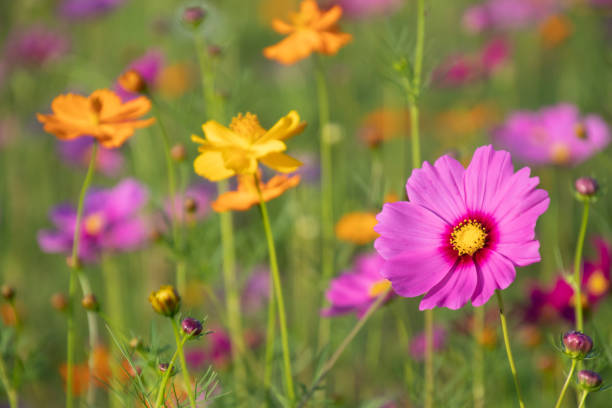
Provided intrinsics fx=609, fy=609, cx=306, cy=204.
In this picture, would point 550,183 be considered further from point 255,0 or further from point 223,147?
point 255,0

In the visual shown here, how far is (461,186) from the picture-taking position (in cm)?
62

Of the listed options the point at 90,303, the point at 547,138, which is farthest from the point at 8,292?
the point at 547,138

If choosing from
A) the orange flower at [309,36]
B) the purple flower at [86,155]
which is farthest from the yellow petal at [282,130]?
the purple flower at [86,155]

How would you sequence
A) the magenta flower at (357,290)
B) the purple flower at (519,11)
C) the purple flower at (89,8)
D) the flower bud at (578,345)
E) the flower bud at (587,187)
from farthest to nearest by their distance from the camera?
the purple flower at (519,11) < the purple flower at (89,8) < the magenta flower at (357,290) < the flower bud at (587,187) < the flower bud at (578,345)

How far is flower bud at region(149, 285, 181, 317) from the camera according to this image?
0.57 meters

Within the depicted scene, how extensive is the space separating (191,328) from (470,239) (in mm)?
288

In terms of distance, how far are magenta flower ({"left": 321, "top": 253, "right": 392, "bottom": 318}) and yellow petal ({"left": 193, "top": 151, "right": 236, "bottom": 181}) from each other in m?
0.31

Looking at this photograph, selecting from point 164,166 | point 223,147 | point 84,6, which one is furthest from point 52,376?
point 223,147

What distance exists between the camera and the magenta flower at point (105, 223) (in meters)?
1.14

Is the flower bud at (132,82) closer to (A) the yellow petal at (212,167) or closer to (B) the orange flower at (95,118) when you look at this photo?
(B) the orange flower at (95,118)

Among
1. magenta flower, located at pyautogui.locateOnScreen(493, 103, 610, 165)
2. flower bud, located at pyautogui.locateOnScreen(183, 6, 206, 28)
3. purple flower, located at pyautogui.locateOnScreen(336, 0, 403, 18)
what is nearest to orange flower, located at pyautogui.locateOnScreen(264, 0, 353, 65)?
flower bud, located at pyautogui.locateOnScreen(183, 6, 206, 28)

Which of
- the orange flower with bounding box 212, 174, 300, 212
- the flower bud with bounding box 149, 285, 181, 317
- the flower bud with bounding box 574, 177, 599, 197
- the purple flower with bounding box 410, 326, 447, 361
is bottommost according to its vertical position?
the purple flower with bounding box 410, 326, 447, 361

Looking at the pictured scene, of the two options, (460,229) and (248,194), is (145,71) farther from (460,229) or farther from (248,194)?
(460,229)

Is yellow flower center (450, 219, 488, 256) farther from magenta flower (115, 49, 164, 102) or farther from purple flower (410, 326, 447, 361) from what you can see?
magenta flower (115, 49, 164, 102)
